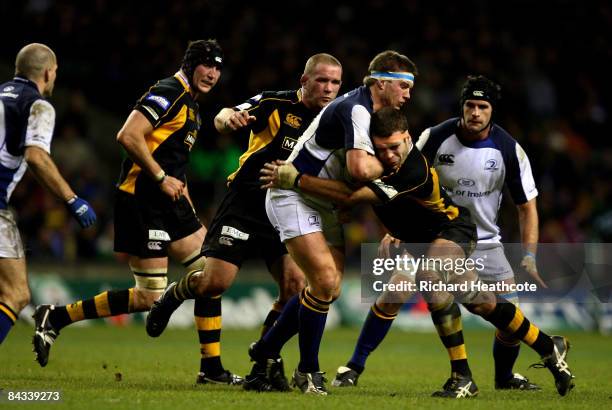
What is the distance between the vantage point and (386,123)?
7.31 metres

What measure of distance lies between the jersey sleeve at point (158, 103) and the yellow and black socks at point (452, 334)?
9.08 feet

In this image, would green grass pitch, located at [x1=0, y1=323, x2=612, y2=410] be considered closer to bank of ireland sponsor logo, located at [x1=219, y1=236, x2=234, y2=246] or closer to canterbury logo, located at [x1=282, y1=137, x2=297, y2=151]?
bank of ireland sponsor logo, located at [x1=219, y1=236, x2=234, y2=246]

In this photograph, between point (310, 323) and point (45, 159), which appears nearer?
point (45, 159)

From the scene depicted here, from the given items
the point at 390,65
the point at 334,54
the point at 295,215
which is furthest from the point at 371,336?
the point at 334,54

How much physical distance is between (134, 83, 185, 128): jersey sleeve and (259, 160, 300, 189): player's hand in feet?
4.80

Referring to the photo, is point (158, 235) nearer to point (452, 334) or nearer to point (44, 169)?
point (44, 169)

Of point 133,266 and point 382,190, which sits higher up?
point 382,190

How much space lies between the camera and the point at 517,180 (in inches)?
343

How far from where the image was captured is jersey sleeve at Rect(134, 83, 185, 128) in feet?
28.6

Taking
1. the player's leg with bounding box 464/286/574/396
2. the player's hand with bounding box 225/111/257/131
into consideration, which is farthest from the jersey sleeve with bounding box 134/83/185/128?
the player's leg with bounding box 464/286/574/396

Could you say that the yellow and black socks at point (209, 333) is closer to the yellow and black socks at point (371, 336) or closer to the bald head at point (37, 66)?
the yellow and black socks at point (371, 336)

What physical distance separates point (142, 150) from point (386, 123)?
230 cm

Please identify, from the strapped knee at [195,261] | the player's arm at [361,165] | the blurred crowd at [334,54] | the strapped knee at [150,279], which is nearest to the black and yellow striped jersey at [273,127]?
the strapped knee at [195,261]

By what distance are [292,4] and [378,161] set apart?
1444 cm
